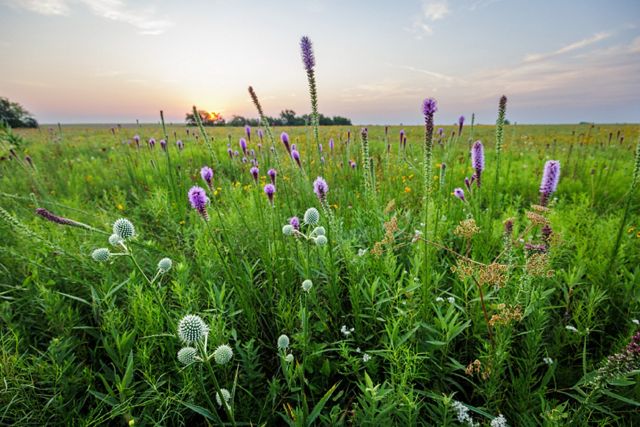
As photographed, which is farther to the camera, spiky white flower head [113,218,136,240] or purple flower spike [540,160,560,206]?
purple flower spike [540,160,560,206]

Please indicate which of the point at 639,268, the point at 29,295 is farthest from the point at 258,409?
the point at 639,268

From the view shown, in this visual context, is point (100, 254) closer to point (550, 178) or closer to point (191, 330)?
point (191, 330)

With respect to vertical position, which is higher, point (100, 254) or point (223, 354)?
point (100, 254)

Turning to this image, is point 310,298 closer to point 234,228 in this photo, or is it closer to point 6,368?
point 234,228

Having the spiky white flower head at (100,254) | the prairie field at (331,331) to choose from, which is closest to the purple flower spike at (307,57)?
the prairie field at (331,331)

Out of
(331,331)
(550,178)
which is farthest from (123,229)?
(550,178)

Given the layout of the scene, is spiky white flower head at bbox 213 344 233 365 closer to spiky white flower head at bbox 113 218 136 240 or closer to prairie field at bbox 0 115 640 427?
prairie field at bbox 0 115 640 427

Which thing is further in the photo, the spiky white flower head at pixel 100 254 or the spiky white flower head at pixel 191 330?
the spiky white flower head at pixel 100 254

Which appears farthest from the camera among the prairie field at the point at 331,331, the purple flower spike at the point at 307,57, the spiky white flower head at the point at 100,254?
the purple flower spike at the point at 307,57

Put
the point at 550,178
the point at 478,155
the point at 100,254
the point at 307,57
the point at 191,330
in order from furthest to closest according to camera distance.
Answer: the point at 478,155 < the point at 307,57 < the point at 550,178 < the point at 100,254 < the point at 191,330

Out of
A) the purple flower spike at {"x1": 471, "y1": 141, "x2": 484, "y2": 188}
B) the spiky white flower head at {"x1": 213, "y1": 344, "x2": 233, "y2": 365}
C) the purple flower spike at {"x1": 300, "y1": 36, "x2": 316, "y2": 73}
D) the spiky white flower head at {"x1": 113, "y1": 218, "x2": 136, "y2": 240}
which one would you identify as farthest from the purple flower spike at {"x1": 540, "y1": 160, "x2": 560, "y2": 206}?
the spiky white flower head at {"x1": 113, "y1": 218, "x2": 136, "y2": 240}

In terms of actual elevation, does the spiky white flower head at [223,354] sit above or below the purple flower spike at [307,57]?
below

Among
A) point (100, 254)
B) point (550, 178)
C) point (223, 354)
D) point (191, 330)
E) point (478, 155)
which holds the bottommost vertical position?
point (223, 354)

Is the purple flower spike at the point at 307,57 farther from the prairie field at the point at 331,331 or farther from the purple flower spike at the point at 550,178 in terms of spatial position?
the purple flower spike at the point at 550,178
